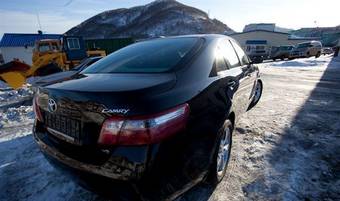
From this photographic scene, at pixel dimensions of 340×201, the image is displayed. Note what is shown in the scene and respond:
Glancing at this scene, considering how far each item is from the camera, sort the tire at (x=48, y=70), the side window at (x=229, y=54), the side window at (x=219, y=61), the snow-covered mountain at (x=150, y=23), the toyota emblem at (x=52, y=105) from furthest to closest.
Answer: the snow-covered mountain at (x=150, y=23)
the tire at (x=48, y=70)
the side window at (x=229, y=54)
the side window at (x=219, y=61)
the toyota emblem at (x=52, y=105)

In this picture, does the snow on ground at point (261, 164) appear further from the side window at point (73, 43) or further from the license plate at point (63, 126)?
the side window at point (73, 43)

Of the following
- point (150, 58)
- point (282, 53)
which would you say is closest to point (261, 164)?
point (150, 58)

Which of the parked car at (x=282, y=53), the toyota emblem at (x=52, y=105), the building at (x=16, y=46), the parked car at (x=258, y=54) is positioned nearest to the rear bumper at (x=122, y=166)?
the toyota emblem at (x=52, y=105)

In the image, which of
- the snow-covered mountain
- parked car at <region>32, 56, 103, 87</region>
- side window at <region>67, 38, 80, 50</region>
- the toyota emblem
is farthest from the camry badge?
the snow-covered mountain

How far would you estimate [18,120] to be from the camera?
5.79 meters

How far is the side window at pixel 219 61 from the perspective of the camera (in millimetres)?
2707

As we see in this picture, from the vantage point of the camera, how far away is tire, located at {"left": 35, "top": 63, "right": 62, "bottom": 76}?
11.0 m

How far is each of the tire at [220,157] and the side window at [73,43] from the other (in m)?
13.2

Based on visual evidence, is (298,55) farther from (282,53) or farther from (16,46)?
(16,46)

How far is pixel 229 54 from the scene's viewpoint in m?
3.35

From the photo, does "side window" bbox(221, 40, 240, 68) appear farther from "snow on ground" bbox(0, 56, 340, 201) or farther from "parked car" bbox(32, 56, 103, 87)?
"parked car" bbox(32, 56, 103, 87)

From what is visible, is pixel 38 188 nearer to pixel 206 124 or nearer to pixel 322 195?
pixel 206 124

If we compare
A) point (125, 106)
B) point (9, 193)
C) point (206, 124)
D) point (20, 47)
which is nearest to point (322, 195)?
point (206, 124)

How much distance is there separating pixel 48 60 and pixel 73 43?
7.47 ft
